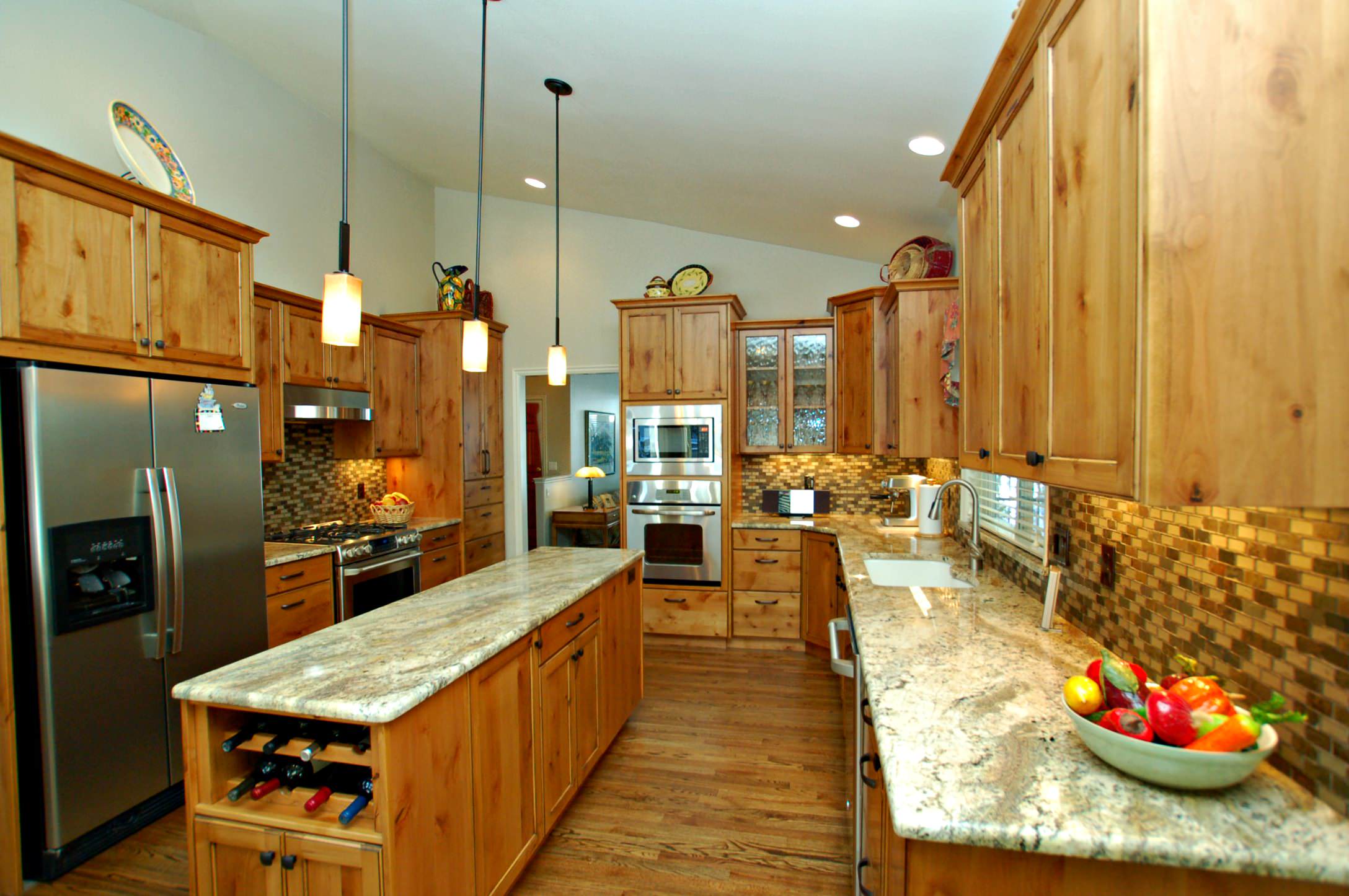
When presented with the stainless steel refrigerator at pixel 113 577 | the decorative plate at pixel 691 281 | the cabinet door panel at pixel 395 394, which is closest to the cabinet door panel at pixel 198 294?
the stainless steel refrigerator at pixel 113 577

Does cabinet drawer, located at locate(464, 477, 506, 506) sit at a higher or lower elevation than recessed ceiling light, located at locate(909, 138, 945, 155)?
lower

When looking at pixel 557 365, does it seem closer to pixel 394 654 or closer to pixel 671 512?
pixel 394 654

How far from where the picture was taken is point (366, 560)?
361 cm

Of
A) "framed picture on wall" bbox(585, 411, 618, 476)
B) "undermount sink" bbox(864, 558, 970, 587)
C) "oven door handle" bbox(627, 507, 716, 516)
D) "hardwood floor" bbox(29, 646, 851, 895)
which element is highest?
"framed picture on wall" bbox(585, 411, 618, 476)

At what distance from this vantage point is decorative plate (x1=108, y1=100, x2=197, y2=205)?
254cm

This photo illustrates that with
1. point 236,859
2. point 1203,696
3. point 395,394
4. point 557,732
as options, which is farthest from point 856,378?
point 236,859

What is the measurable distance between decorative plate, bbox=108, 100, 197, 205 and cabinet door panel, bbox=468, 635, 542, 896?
96.4 inches

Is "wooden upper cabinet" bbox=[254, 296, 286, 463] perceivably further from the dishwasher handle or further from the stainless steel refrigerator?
the dishwasher handle

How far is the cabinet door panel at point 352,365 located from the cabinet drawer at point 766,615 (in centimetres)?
293

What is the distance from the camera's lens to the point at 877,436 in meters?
3.94

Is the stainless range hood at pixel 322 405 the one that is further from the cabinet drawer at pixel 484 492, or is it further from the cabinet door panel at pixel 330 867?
the cabinet door panel at pixel 330 867

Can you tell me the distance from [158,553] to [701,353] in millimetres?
3104

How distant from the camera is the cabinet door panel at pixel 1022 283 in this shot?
1.25 meters

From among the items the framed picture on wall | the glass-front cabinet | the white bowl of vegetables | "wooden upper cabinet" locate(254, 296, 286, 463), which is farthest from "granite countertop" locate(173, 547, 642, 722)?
the framed picture on wall
